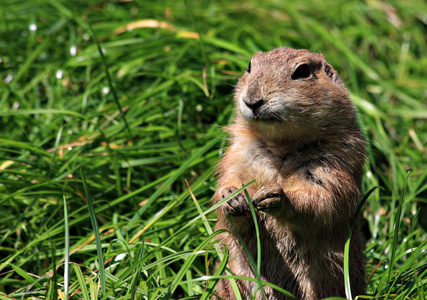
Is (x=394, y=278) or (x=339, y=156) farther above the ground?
(x=339, y=156)

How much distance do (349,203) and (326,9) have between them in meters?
5.08

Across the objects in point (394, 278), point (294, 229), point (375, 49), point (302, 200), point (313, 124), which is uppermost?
point (313, 124)

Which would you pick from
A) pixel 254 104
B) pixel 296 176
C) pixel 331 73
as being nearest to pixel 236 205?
pixel 296 176

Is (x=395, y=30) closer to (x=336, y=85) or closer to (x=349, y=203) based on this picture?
(x=336, y=85)

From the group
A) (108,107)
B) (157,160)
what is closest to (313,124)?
(157,160)

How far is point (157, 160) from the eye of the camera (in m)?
4.65

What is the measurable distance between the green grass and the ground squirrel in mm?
268

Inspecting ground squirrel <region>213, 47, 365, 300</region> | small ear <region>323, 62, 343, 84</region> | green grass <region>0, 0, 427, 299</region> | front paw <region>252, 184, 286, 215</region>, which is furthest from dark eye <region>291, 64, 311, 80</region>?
green grass <region>0, 0, 427, 299</region>

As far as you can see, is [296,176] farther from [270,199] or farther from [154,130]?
[154,130]

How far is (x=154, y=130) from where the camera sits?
5.01 meters

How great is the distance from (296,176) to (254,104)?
1.67ft

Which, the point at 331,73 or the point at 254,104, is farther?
the point at 331,73

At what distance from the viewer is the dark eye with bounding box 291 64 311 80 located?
3236mm

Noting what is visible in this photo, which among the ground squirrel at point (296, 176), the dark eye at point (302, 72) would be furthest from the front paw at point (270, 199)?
the dark eye at point (302, 72)
